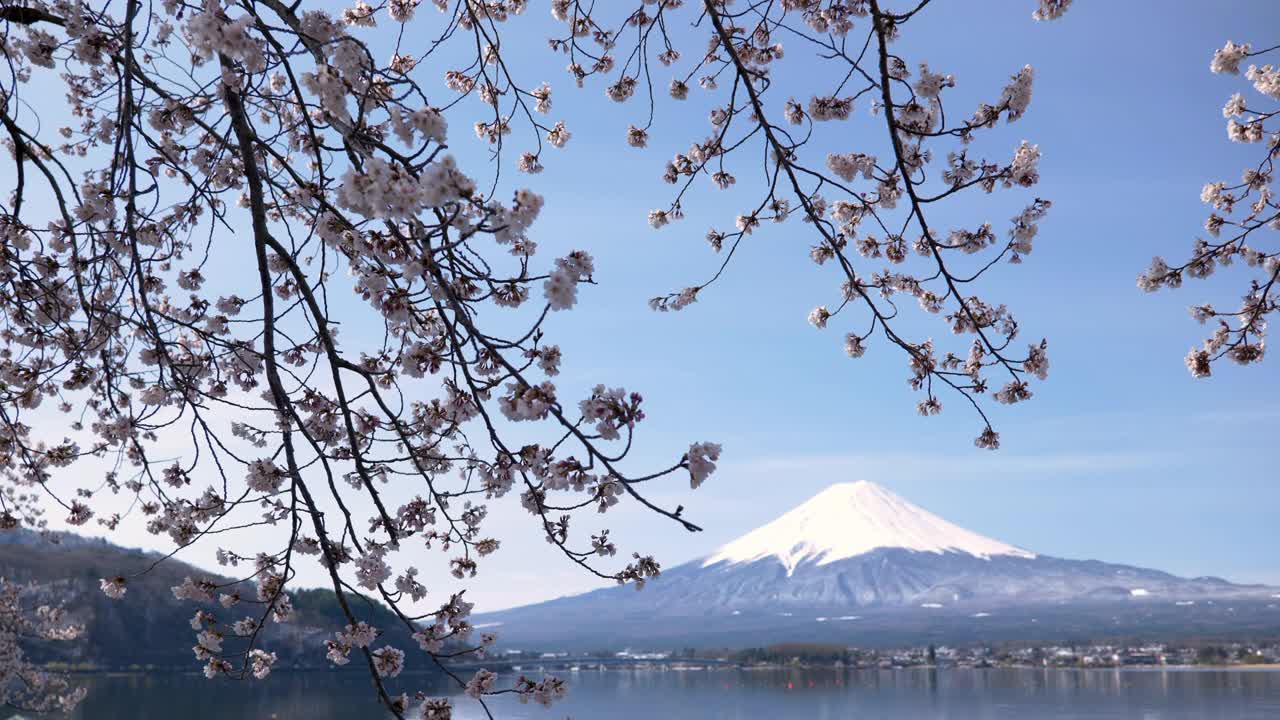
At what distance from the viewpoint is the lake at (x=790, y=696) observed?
5234 cm

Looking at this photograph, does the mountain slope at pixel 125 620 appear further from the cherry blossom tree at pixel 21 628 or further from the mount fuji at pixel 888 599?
the mount fuji at pixel 888 599

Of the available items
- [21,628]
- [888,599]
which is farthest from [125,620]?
[888,599]

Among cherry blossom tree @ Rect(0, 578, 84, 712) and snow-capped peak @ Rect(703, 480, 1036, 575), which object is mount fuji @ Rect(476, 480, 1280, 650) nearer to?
snow-capped peak @ Rect(703, 480, 1036, 575)

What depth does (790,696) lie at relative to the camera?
83375 mm

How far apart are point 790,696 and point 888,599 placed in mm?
108385

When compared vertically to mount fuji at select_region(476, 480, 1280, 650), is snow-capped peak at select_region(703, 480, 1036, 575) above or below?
above

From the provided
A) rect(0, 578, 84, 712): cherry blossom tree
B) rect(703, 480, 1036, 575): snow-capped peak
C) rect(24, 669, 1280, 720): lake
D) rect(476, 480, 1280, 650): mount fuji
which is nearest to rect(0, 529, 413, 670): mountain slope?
rect(24, 669, 1280, 720): lake

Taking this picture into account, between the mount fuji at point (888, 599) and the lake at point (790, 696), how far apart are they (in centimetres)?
4922

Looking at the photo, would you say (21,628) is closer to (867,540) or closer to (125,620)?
(125,620)

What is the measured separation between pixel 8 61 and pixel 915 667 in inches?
4781

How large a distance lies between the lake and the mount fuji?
161ft

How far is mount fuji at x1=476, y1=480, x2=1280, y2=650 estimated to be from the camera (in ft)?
526

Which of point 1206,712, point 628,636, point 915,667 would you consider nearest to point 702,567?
point 628,636

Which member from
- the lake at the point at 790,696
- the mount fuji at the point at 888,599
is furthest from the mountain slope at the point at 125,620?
the mount fuji at the point at 888,599
